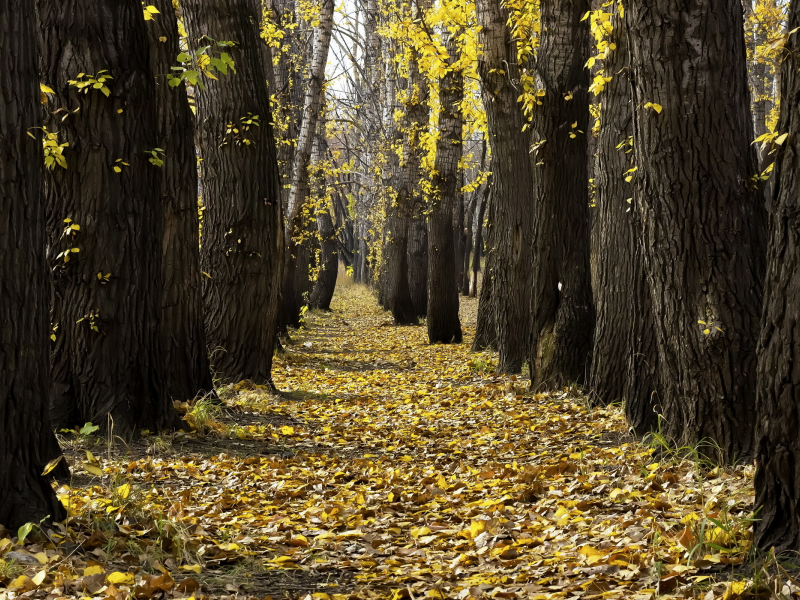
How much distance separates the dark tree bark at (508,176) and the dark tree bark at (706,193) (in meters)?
5.34

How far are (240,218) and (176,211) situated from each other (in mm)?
1892

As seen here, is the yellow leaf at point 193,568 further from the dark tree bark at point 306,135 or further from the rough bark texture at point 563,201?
the dark tree bark at point 306,135

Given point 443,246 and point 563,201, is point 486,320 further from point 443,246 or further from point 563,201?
point 563,201

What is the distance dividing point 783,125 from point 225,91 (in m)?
7.22

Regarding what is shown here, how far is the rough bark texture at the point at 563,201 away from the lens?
8.29 meters

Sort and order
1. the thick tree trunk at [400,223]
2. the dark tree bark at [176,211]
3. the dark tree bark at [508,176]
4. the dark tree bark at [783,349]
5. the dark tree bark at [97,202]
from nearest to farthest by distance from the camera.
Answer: the dark tree bark at [783,349], the dark tree bark at [97,202], the dark tree bark at [176,211], the dark tree bark at [508,176], the thick tree trunk at [400,223]

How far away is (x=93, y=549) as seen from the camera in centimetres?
370

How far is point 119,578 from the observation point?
10.7 feet

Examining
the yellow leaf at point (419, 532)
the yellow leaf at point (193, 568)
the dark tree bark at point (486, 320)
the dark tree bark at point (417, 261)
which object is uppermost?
the dark tree bark at point (417, 261)

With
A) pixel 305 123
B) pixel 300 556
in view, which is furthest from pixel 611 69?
pixel 305 123

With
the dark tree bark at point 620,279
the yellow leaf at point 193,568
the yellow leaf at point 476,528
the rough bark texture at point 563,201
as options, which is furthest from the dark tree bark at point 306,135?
the yellow leaf at point 193,568

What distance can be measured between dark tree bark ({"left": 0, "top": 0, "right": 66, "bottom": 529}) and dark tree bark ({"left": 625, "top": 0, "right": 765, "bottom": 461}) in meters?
3.46

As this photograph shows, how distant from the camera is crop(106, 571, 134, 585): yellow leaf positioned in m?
3.26

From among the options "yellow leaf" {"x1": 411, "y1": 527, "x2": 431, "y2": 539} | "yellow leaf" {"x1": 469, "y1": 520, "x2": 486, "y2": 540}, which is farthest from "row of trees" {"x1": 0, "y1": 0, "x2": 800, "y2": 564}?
"yellow leaf" {"x1": 411, "y1": 527, "x2": 431, "y2": 539}
